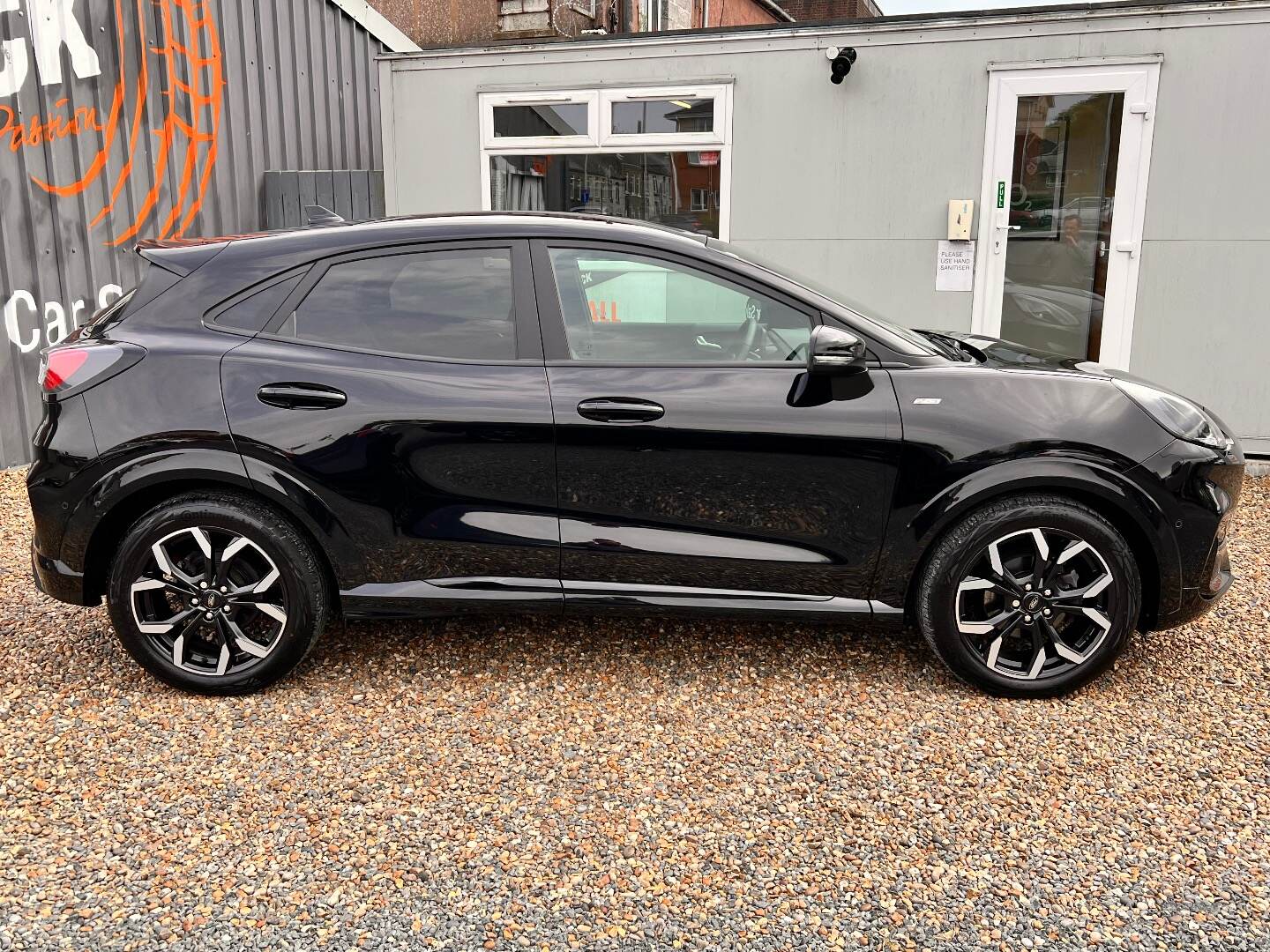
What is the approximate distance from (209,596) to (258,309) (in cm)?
103

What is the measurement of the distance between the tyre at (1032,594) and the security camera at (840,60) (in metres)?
4.54

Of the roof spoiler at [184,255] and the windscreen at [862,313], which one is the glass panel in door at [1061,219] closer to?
the windscreen at [862,313]

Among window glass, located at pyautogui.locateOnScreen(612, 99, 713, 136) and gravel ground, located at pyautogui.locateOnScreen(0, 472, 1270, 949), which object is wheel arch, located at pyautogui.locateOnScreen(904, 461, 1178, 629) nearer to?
gravel ground, located at pyautogui.locateOnScreen(0, 472, 1270, 949)

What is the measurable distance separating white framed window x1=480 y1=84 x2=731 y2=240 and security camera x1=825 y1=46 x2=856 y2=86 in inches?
29.0

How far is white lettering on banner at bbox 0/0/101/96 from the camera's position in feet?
22.6

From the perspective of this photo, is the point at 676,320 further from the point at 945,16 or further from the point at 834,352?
the point at 945,16

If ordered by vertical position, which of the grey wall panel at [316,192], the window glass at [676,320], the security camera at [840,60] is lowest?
the window glass at [676,320]

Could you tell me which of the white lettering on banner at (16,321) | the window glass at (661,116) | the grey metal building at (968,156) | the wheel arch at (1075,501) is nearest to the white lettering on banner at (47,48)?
the white lettering on banner at (16,321)

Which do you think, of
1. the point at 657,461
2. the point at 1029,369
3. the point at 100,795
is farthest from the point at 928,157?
the point at 100,795

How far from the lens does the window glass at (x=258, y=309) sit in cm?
368

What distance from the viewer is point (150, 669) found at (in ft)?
12.3

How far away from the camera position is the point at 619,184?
7883 millimetres

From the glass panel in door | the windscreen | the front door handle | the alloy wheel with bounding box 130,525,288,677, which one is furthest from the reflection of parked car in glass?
the alloy wheel with bounding box 130,525,288,677

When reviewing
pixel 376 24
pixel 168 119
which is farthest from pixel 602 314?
pixel 376 24
